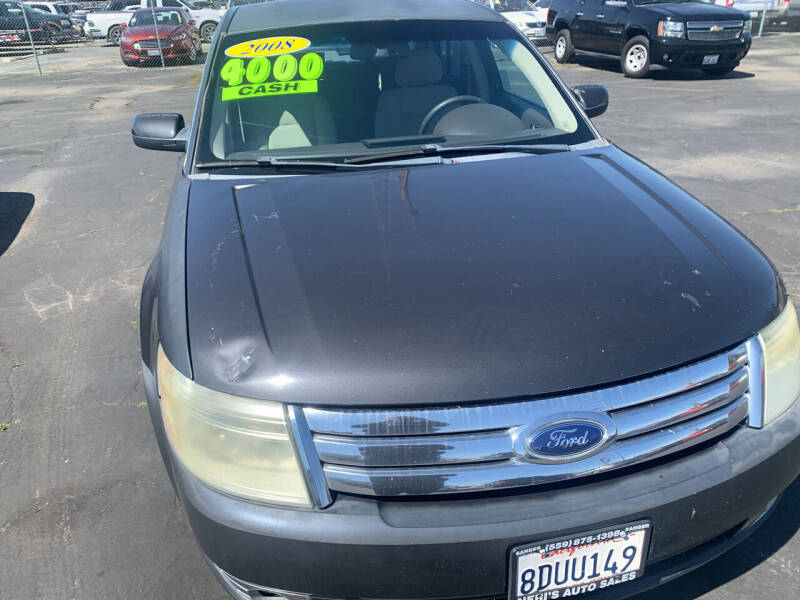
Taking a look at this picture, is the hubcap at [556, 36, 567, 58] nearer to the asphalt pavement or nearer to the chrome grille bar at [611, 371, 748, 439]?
the asphalt pavement

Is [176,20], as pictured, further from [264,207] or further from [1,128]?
[264,207]

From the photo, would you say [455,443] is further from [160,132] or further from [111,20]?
[111,20]

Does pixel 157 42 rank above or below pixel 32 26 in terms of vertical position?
above

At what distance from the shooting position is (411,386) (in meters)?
1.63

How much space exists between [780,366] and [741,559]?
0.77 m

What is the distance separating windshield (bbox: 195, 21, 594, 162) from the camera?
298 centimetres

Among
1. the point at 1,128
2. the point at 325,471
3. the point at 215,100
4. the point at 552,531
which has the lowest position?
the point at 1,128

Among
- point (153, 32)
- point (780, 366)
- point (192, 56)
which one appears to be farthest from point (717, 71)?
point (153, 32)

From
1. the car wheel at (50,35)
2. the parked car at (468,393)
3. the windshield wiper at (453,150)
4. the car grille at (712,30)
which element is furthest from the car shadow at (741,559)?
the car wheel at (50,35)

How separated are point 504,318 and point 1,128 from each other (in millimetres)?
10761

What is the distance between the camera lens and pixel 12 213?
6156mm

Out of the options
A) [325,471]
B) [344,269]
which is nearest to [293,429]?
[325,471]

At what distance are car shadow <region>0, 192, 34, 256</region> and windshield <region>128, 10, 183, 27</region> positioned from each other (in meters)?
13.0

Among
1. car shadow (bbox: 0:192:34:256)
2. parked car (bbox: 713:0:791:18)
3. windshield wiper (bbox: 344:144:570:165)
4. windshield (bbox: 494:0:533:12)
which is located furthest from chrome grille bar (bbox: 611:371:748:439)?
parked car (bbox: 713:0:791:18)
